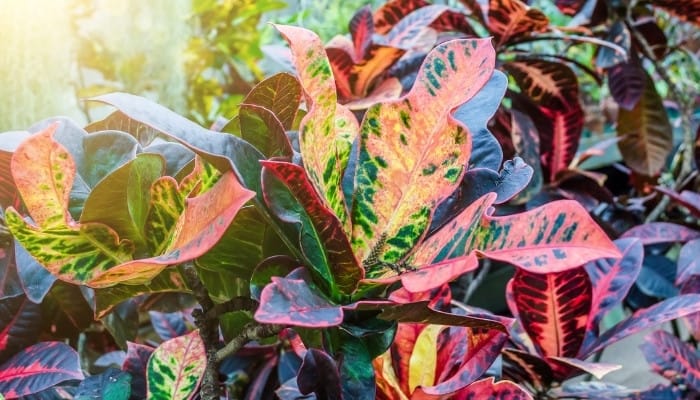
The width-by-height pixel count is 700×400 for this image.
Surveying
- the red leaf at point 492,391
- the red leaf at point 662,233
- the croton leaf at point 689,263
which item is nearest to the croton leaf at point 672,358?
the croton leaf at point 689,263

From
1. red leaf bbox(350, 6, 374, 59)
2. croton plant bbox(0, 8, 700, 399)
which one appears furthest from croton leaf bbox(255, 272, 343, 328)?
red leaf bbox(350, 6, 374, 59)

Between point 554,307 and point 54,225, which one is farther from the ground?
point 54,225

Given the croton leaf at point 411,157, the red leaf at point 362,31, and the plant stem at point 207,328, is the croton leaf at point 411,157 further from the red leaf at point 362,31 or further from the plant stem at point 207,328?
the red leaf at point 362,31

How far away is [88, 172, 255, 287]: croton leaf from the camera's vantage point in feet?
0.92

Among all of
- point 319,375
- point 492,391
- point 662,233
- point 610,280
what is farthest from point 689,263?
point 319,375

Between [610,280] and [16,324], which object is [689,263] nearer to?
[610,280]

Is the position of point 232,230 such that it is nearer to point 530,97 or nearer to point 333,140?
point 333,140

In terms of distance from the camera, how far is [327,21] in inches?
134

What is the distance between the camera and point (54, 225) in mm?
347

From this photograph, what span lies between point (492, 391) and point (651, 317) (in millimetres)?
255

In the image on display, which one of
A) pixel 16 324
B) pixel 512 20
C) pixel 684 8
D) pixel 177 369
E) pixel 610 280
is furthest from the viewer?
pixel 684 8

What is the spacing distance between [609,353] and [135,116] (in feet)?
4.72

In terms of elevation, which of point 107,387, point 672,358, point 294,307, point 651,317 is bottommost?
point 672,358

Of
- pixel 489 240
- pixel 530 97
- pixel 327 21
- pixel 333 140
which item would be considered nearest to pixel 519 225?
pixel 489 240
